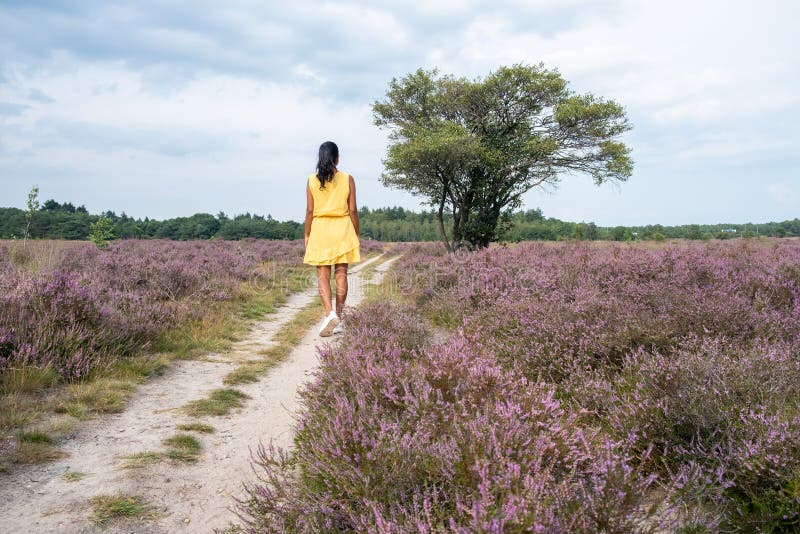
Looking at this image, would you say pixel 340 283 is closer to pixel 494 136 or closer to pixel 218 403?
pixel 218 403

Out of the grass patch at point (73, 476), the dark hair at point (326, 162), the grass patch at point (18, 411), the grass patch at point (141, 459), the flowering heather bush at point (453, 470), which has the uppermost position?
the dark hair at point (326, 162)

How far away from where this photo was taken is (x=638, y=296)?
Result: 208 inches

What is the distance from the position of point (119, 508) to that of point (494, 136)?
69.6ft

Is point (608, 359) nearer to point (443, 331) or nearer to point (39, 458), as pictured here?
point (443, 331)

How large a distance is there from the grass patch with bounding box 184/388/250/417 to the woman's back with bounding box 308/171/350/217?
8.98 ft

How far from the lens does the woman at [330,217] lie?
6.12 meters

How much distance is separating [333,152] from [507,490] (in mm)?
5243

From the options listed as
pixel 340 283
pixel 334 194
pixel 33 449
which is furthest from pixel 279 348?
pixel 33 449

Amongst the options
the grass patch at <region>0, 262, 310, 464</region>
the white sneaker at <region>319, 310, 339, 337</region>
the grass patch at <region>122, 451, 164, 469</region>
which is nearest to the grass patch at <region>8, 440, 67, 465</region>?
the grass patch at <region>0, 262, 310, 464</region>

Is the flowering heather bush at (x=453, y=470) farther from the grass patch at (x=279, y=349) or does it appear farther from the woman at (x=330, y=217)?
the woman at (x=330, y=217)

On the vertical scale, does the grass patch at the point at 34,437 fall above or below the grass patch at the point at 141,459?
above

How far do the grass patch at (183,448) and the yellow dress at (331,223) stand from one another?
3.21 metres

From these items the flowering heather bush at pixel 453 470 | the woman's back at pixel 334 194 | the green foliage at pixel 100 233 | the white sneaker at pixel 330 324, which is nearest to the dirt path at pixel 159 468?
the flowering heather bush at pixel 453 470

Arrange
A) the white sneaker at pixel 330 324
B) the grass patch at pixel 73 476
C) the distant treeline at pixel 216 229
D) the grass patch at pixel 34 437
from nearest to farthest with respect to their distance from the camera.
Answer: the grass patch at pixel 73 476 < the grass patch at pixel 34 437 < the white sneaker at pixel 330 324 < the distant treeline at pixel 216 229
